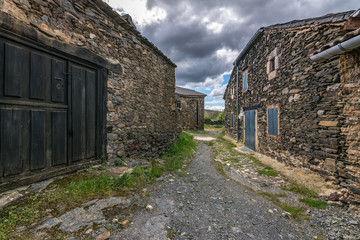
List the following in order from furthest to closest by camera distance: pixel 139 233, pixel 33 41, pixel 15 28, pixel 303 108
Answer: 1. pixel 303 108
2. pixel 33 41
3. pixel 15 28
4. pixel 139 233

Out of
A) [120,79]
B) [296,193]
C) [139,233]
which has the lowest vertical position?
[296,193]

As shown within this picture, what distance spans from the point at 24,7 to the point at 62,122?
6.38 feet

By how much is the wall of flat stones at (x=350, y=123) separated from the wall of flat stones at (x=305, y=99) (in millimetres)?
127

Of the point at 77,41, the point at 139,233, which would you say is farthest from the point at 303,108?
the point at 77,41

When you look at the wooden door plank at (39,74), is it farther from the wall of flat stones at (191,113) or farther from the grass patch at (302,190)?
the wall of flat stones at (191,113)

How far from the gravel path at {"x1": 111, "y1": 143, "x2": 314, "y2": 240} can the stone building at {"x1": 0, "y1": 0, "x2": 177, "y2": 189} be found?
1.97 meters

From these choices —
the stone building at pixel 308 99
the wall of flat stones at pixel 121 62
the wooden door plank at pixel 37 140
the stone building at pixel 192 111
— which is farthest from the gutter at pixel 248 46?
the stone building at pixel 192 111

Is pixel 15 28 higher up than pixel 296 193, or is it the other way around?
pixel 15 28

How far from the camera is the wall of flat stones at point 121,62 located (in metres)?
2.65

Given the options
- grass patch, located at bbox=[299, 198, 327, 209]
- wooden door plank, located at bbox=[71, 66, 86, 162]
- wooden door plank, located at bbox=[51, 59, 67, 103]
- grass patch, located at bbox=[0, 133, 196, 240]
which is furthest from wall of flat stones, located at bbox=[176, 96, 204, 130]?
wooden door plank, located at bbox=[51, 59, 67, 103]

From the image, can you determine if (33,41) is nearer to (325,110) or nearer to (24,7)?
(24,7)

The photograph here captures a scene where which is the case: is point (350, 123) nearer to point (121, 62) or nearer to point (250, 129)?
point (250, 129)

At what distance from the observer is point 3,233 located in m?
1.56

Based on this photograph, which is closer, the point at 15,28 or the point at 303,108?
the point at 15,28
